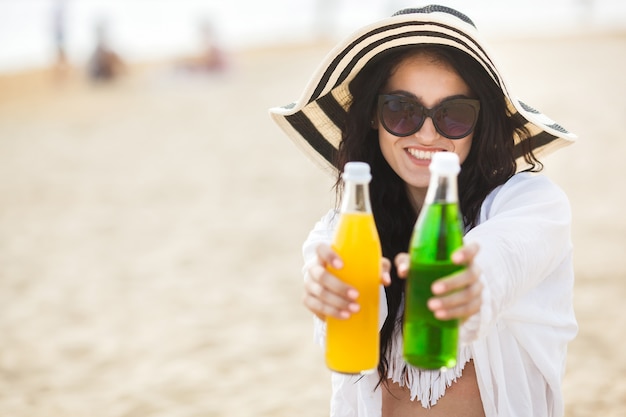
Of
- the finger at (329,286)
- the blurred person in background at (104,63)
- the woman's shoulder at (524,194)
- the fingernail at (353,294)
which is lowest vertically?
the fingernail at (353,294)

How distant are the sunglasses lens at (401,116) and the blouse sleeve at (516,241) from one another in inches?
14.9

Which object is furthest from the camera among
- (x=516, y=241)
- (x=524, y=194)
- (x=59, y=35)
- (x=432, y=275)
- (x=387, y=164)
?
(x=59, y=35)

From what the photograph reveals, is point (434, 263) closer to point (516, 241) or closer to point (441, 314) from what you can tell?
point (441, 314)

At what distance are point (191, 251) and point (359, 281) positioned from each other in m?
6.14

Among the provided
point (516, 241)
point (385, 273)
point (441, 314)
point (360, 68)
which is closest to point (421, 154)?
point (360, 68)

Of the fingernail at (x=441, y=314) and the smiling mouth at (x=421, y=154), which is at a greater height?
the smiling mouth at (x=421, y=154)

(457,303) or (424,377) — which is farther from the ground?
(457,303)

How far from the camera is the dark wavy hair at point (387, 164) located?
2586 mm

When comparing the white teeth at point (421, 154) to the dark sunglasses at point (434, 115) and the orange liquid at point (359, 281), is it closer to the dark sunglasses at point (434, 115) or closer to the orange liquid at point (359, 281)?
the dark sunglasses at point (434, 115)

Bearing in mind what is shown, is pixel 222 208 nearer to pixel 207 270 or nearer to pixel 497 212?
pixel 207 270

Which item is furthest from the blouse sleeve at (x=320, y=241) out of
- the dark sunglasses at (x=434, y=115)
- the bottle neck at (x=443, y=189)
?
the bottle neck at (x=443, y=189)

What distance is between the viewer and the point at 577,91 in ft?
42.9

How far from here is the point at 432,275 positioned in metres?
1.78

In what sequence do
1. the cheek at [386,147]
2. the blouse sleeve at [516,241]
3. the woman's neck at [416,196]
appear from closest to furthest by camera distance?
the blouse sleeve at [516,241], the cheek at [386,147], the woman's neck at [416,196]
